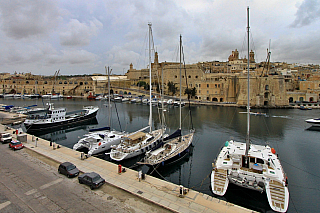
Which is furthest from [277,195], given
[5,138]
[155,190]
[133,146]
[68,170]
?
[5,138]

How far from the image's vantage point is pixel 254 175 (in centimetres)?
1051

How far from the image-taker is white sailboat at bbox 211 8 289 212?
373 inches

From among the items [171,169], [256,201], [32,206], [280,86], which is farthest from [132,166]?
[280,86]

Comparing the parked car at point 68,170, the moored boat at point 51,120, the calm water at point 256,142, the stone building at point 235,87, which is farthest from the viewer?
the stone building at point 235,87

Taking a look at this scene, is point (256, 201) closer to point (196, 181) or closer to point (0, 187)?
point (196, 181)

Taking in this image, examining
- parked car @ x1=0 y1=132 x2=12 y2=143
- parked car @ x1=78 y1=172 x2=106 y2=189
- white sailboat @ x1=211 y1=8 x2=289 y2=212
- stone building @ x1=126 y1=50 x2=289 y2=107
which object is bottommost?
white sailboat @ x1=211 y1=8 x2=289 y2=212

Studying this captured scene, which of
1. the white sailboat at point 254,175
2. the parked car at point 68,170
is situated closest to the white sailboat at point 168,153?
the white sailboat at point 254,175

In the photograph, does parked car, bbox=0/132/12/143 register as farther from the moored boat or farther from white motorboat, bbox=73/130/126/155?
the moored boat

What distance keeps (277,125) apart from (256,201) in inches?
865

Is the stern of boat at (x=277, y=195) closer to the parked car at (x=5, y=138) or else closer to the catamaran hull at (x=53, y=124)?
the parked car at (x=5, y=138)

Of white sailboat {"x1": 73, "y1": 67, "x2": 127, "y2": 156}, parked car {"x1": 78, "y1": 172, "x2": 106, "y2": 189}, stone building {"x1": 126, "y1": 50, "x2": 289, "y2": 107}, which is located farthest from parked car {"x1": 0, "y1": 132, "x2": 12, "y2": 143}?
stone building {"x1": 126, "y1": 50, "x2": 289, "y2": 107}

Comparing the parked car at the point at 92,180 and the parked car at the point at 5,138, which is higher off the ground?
the parked car at the point at 5,138

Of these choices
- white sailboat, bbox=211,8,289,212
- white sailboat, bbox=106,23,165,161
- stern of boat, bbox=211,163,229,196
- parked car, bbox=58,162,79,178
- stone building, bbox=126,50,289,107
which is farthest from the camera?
stone building, bbox=126,50,289,107

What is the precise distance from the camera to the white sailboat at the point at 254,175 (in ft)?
31.1
